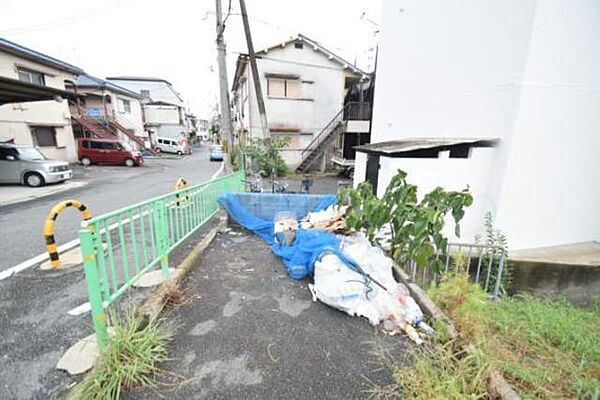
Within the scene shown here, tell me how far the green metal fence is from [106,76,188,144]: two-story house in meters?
30.6

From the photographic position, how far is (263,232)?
552 cm

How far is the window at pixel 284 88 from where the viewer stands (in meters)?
15.6

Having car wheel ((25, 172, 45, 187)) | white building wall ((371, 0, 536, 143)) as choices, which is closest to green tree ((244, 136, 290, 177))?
white building wall ((371, 0, 536, 143))

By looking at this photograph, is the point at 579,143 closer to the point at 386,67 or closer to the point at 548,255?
the point at 548,255

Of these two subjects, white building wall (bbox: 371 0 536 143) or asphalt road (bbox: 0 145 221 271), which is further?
asphalt road (bbox: 0 145 221 271)

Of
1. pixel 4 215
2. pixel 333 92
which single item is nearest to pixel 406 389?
pixel 4 215

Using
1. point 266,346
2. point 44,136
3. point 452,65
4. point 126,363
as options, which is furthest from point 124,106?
point 266,346

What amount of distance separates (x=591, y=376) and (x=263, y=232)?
4653 millimetres

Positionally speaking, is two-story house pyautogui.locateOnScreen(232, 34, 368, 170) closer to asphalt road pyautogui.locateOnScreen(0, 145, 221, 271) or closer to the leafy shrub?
asphalt road pyautogui.locateOnScreen(0, 145, 221, 271)

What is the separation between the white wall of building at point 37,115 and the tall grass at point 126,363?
16395mm

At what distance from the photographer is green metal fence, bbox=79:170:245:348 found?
7.25 ft

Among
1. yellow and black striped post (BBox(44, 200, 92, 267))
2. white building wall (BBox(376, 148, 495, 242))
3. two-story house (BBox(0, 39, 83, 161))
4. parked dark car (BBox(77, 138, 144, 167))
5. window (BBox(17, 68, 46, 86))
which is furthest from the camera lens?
parked dark car (BBox(77, 138, 144, 167))

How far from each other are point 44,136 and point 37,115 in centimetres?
128

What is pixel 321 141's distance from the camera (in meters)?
16.5
